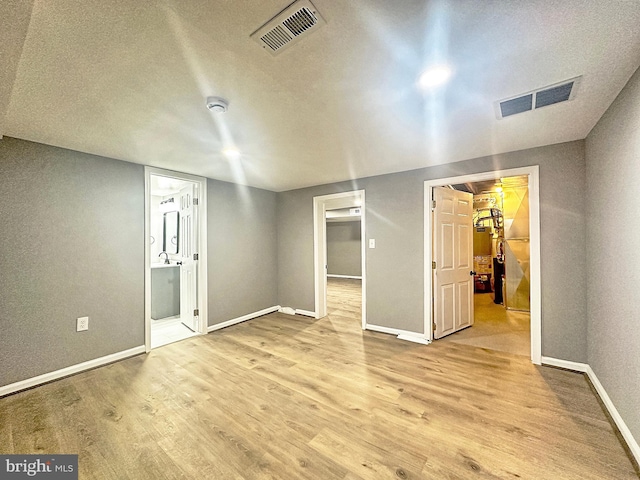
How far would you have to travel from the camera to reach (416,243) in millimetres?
3436

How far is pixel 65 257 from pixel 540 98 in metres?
4.49

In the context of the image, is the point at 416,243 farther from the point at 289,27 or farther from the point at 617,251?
the point at 289,27

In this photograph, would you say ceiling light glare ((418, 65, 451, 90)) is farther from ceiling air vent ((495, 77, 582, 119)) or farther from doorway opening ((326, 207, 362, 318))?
doorway opening ((326, 207, 362, 318))

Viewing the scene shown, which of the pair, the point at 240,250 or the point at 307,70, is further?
the point at 240,250

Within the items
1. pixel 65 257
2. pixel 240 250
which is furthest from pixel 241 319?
pixel 65 257

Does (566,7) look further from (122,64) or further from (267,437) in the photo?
(267,437)

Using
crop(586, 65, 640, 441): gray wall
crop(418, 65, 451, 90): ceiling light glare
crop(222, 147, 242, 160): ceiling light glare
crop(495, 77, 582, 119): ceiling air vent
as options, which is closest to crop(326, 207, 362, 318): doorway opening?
crop(222, 147, 242, 160): ceiling light glare

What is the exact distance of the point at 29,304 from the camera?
2.36 m

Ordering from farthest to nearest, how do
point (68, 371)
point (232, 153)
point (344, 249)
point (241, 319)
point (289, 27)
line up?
point (344, 249) < point (241, 319) < point (232, 153) < point (68, 371) < point (289, 27)

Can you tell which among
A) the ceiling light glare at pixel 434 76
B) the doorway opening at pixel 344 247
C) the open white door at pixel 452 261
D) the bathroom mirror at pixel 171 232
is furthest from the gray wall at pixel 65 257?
the doorway opening at pixel 344 247

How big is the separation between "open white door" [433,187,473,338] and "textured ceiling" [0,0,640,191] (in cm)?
115

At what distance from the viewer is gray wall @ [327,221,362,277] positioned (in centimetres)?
963

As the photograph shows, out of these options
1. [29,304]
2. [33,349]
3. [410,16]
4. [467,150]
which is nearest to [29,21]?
[410,16]

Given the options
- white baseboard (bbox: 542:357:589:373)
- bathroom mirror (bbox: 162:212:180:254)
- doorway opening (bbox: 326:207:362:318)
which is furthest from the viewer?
doorway opening (bbox: 326:207:362:318)
